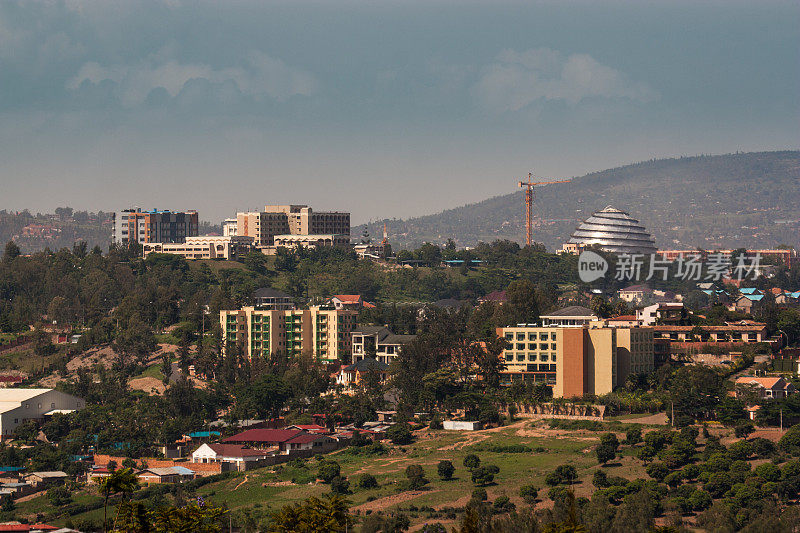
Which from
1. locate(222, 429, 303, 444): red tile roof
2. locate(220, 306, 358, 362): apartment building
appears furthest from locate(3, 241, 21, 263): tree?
locate(222, 429, 303, 444): red tile roof

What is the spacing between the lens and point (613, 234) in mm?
176250

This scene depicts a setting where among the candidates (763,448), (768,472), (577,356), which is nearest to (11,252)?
(577,356)

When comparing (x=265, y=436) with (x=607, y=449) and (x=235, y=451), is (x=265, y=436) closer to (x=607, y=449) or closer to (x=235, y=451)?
(x=235, y=451)

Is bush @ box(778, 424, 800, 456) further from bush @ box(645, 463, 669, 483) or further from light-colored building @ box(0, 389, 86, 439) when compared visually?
light-colored building @ box(0, 389, 86, 439)

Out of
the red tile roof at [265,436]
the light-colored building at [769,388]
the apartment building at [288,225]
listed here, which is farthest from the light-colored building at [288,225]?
the light-colored building at [769,388]

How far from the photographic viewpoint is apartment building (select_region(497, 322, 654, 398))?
76.2 meters

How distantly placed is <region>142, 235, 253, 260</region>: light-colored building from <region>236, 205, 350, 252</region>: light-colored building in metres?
5.64

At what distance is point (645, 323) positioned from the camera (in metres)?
86.9

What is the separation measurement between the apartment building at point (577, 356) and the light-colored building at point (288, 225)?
213 ft

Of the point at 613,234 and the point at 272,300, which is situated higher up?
the point at 613,234

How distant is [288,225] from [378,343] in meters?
58.3

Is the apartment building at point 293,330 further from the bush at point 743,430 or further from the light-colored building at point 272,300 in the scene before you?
the bush at point 743,430

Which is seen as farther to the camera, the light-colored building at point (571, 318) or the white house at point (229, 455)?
the light-colored building at point (571, 318)

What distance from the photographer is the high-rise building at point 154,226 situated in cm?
16412
